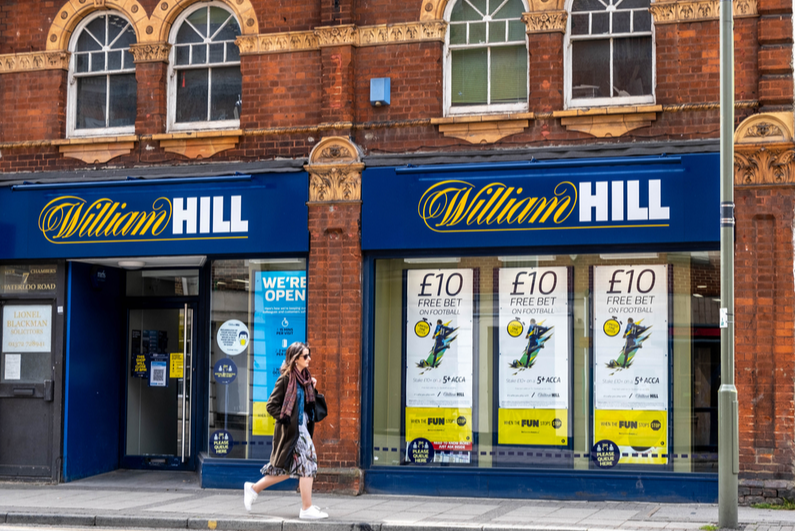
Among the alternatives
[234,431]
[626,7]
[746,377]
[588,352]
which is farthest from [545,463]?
[626,7]

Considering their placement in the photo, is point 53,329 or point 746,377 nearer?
point 746,377

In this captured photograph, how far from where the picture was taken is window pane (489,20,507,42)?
11656 millimetres

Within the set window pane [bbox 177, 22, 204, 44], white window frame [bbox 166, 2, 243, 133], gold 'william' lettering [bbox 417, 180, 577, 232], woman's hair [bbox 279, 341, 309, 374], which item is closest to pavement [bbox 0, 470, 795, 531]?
woman's hair [bbox 279, 341, 309, 374]

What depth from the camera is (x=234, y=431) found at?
12.2m

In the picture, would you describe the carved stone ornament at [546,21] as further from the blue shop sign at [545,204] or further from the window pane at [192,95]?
the window pane at [192,95]

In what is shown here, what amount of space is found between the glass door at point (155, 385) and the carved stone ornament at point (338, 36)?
15.2 feet

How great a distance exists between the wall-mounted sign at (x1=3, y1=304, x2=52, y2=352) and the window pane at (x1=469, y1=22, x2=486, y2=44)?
685 cm

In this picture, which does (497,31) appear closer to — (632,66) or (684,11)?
(632,66)

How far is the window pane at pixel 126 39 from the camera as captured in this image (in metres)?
13.0

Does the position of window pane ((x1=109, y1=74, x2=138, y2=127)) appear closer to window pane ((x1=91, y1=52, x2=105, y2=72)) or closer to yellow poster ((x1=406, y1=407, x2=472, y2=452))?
window pane ((x1=91, y1=52, x2=105, y2=72))

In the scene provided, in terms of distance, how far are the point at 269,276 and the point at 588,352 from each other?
4.20 m

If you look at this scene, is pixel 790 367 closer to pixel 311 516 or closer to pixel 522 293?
pixel 522 293

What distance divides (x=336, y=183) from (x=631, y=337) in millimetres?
4081

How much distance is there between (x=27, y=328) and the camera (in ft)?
42.4
